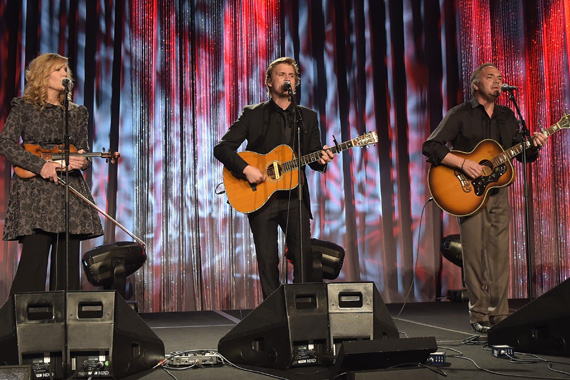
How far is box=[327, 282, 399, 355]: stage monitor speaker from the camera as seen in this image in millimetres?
2988

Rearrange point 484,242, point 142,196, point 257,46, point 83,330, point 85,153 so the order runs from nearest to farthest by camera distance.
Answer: point 83,330 < point 85,153 < point 484,242 < point 142,196 < point 257,46

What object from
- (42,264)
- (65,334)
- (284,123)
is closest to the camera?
(65,334)

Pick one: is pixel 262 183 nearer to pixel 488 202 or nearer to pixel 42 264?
pixel 42 264

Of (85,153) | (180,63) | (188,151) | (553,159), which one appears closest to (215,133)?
(188,151)

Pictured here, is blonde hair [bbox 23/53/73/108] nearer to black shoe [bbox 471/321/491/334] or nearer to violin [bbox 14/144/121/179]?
violin [bbox 14/144/121/179]

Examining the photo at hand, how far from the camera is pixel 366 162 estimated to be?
21.9 ft

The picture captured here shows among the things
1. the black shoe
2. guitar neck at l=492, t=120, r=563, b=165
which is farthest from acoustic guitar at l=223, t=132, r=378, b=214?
the black shoe

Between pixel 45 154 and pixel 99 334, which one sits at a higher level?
pixel 45 154

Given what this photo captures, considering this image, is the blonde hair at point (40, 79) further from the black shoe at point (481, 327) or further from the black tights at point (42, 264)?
the black shoe at point (481, 327)

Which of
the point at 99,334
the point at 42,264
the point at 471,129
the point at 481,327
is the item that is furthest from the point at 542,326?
the point at 42,264

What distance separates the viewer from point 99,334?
2.74 meters

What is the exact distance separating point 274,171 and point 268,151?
0.17 m

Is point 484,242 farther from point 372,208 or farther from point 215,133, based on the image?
point 215,133

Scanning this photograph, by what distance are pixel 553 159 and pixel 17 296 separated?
5.88 metres
